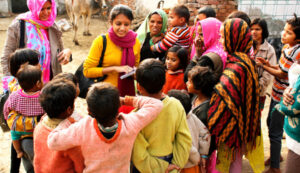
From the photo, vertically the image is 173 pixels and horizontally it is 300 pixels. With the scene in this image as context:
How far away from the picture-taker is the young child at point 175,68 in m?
2.74

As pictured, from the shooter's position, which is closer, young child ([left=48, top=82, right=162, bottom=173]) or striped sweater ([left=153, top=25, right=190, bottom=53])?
young child ([left=48, top=82, right=162, bottom=173])

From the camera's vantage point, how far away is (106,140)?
1579mm

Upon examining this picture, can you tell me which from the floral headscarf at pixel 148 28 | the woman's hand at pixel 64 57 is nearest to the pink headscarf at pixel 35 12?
the woman's hand at pixel 64 57

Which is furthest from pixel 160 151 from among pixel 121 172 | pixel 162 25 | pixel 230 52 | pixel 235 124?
pixel 162 25

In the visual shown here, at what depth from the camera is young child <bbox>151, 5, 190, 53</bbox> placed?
9.84 feet

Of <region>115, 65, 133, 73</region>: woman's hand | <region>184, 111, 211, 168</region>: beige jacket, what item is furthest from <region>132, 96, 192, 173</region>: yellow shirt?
<region>115, 65, 133, 73</region>: woman's hand

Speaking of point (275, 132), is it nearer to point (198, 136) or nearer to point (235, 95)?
point (235, 95)

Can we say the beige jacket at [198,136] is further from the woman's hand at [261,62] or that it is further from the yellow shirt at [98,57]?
the woman's hand at [261,62]

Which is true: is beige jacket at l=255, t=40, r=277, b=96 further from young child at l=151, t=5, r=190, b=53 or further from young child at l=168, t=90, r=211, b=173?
young child at l=168, t=90, r=211, b=173

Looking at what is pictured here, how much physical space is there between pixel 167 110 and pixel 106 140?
48cm

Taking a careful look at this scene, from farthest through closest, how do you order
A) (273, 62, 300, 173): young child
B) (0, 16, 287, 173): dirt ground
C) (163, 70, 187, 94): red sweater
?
(0, 16, 287, 173): dirt ground < (163, 70, 187, 94): red sweater < (273, 62, 300, 173): young child

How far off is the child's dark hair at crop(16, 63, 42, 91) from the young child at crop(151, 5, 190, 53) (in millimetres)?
1445

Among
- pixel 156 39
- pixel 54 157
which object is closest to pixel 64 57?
pixel 156 39

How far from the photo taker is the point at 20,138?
A: 2.17 meters
